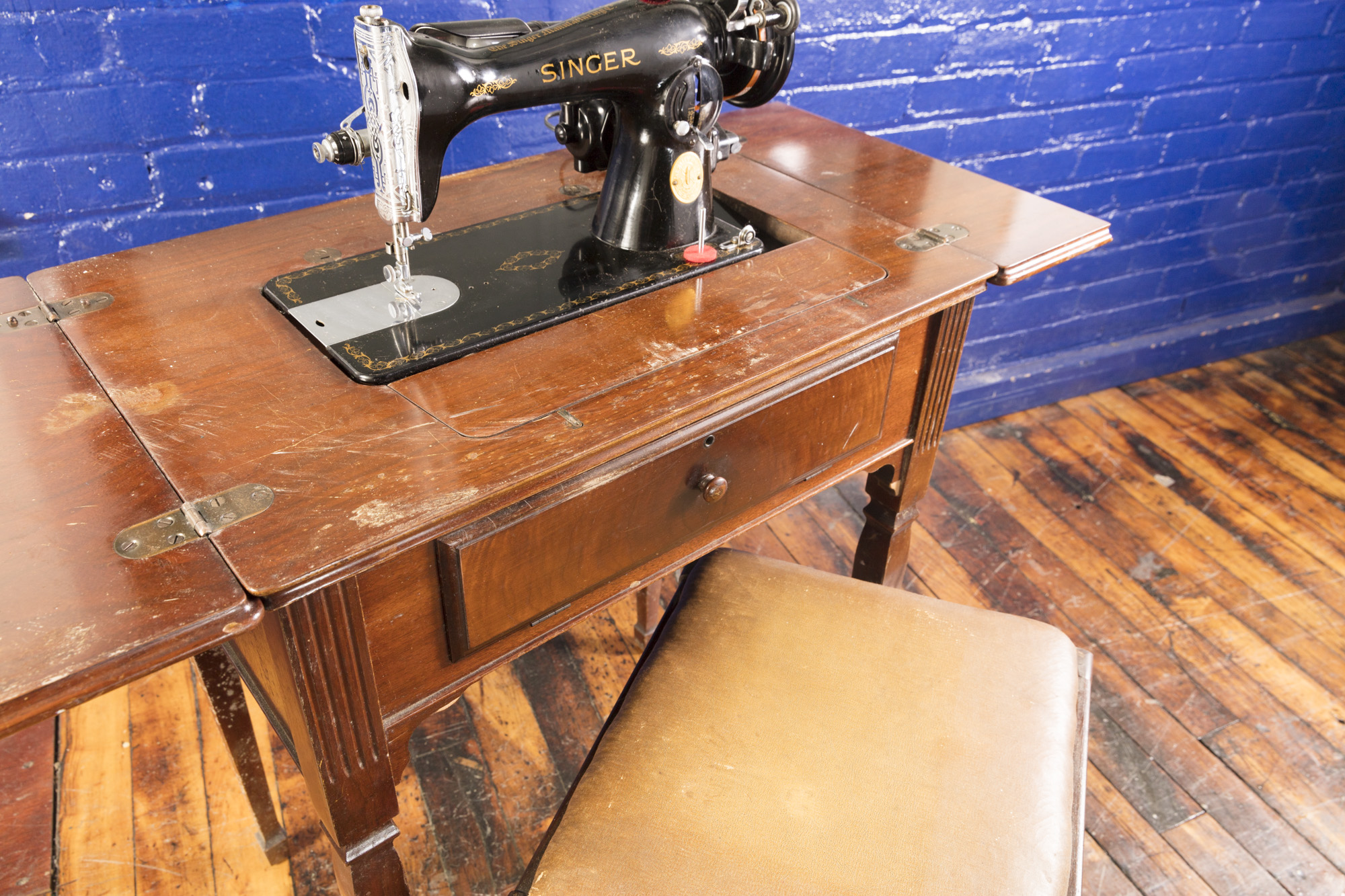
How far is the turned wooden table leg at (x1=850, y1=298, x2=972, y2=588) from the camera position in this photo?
128 cm

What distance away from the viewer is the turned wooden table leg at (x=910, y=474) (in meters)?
1.28

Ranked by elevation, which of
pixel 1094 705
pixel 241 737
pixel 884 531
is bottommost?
pixel 1094 705

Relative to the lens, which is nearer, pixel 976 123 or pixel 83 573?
pixel 83 573

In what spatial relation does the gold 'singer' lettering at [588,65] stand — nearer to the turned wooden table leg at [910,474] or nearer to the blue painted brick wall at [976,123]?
the turned wooden table leg at [910,474]

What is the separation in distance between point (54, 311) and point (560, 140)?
25.1 inches

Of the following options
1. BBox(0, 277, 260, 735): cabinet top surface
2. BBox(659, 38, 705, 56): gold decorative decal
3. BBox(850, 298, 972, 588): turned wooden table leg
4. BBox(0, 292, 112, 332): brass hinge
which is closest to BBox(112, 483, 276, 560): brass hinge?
BBox(0, 277, 260, 735): cabinet top surface

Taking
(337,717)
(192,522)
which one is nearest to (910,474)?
(337,717)

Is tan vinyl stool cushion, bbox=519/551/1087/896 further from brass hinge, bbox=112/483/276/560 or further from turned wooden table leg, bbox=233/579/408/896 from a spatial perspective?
brass hinge, bbox=112/483/276/560

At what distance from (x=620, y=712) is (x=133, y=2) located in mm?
1262

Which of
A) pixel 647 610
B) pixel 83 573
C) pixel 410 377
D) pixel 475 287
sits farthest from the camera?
pixel 647 610

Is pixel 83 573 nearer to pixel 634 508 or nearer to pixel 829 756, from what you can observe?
pixel 634 508

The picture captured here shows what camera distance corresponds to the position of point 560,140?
129cm

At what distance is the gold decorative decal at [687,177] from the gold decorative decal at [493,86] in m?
0.24

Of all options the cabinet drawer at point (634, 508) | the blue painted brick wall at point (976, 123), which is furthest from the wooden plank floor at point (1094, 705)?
the cabinet drawer at point (634, 508)
